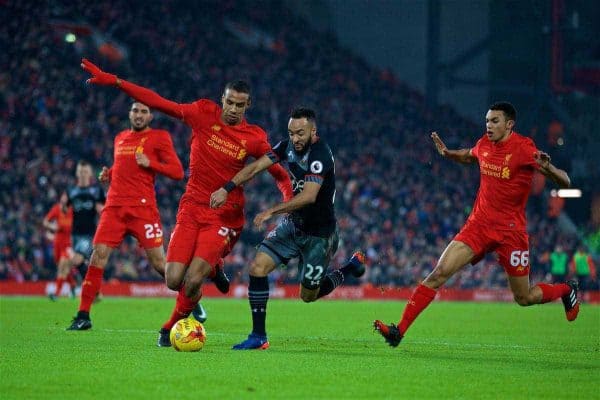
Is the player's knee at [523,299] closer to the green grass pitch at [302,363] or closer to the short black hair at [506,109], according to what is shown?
the green grass pitch at [302,363]

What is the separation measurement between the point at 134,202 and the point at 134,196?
81 mm

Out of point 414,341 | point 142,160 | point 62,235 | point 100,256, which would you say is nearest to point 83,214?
point 62,235

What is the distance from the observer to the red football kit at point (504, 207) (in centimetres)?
1180

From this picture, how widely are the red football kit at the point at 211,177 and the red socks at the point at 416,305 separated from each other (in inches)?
70.2

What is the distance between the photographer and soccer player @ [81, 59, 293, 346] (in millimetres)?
11398

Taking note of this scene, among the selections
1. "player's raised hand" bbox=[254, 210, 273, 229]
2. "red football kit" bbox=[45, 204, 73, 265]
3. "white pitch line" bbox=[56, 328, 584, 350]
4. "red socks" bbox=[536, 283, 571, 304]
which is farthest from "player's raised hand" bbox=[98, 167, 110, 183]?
"red football kit" bbox=[45, 204, 73, 265]

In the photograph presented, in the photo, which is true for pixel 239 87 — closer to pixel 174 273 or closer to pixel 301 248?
pixel 301 248

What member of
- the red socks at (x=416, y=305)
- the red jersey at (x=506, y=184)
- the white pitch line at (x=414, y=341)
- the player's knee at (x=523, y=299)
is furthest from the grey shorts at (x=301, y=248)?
the player's knee at (x=523, y=299)

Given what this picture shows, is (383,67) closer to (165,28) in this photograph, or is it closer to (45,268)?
(165,28)

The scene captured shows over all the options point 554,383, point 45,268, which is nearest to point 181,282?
point 554,383

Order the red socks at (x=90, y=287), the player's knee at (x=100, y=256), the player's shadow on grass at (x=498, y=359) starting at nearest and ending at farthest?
the player's shadow on grass at (x=498, y=359) → the red socks at (x=90, y=287) → the player's knee at (x=100, y=256)

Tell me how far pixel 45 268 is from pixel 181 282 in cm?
1812

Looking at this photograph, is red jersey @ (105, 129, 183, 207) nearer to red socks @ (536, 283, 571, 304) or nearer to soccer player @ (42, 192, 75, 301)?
red socks @ (536, 283, 571, 304)

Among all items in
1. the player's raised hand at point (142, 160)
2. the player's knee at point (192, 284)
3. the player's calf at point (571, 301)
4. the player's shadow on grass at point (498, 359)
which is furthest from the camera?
the player's calf at point (571, 301)
